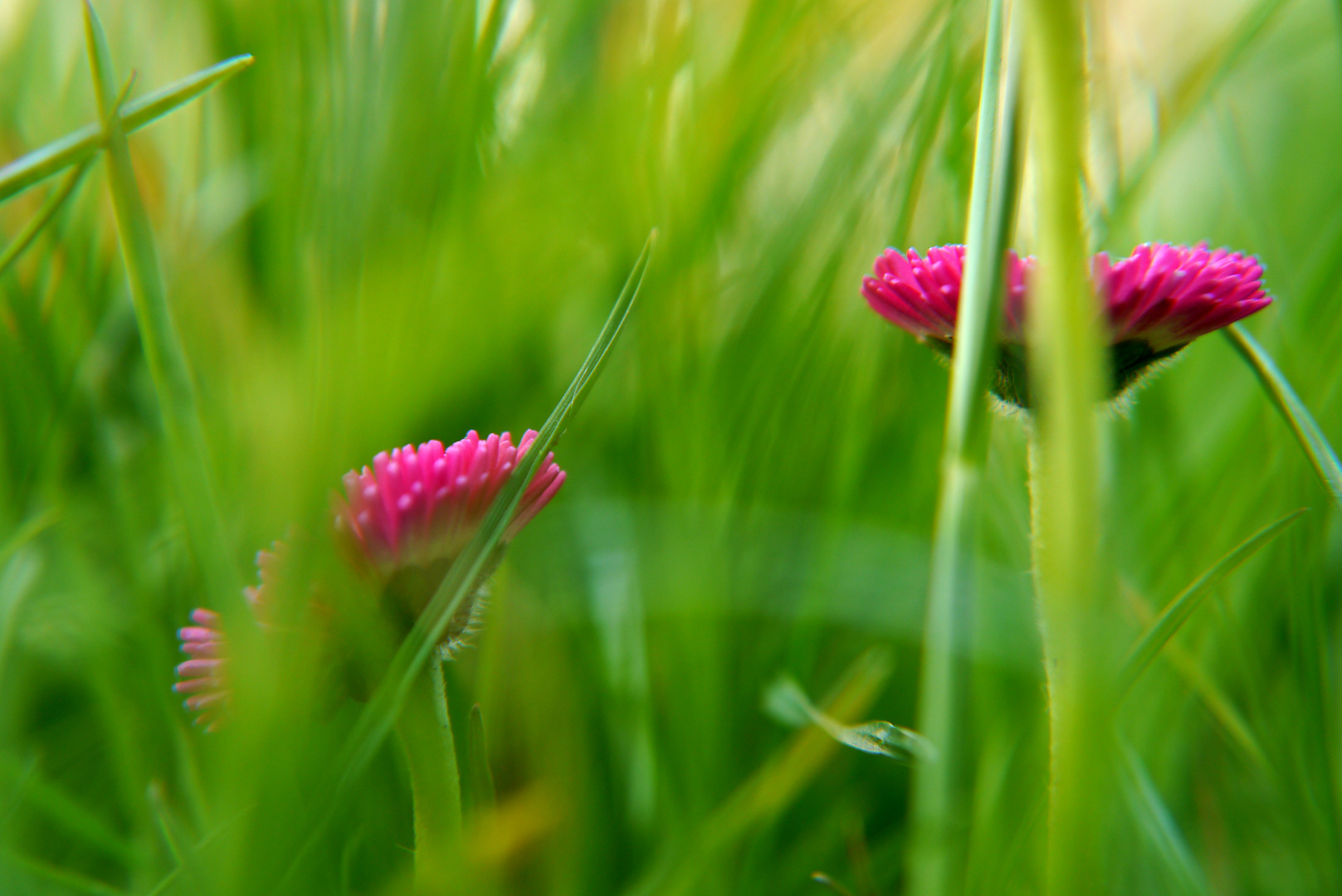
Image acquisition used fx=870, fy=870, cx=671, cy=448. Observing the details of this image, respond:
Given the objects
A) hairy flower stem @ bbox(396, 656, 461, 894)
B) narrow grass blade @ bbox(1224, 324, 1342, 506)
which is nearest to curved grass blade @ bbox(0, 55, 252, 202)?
hairy flower stem @ bbox(396, 656, 461, 894)

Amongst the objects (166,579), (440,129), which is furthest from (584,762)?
(440,129)

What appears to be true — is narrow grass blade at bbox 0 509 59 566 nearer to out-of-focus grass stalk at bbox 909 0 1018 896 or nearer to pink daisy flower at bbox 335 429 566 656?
pink daisy flower at bbox 335 429 566 656

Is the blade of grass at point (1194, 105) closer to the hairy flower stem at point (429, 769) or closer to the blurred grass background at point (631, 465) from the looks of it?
the blurred grass background at point (631, 465)

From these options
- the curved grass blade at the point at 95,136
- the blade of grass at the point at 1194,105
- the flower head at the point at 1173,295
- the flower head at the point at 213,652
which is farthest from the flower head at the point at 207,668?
the blade of grass at the point at 1194,105

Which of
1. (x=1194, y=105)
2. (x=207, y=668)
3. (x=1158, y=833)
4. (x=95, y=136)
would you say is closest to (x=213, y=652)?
(x=207, y=668)

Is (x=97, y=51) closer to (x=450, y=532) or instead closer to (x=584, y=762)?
(x=450, y=532)

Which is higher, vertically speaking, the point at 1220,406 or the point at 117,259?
the point at 117,259

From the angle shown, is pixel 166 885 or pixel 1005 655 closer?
pixel 166 885

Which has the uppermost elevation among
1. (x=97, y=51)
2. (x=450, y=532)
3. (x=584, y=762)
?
(x=97, y=51)
